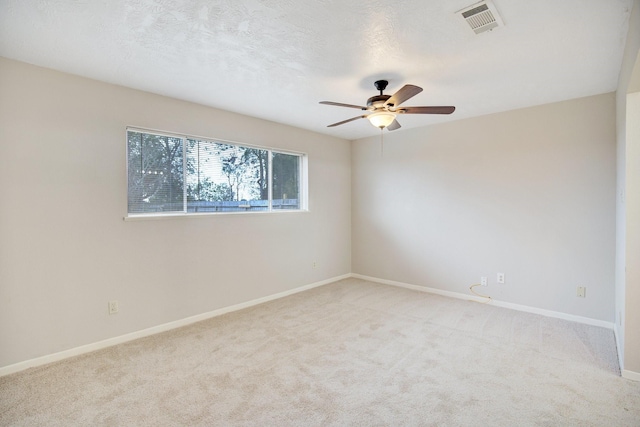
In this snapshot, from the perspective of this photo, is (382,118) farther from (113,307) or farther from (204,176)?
(113,307)

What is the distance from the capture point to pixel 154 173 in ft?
10.6

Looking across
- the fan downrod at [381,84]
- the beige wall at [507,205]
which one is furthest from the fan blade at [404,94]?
the beige wall at [507,205]

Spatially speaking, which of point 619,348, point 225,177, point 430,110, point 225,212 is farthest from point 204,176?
point 619,348

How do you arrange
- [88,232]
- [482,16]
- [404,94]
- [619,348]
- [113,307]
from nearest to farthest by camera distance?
1. [482,16]
2. [404,94]
3. [619,348]
4. [88,232]
5. [113,307]

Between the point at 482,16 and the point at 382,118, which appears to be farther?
the point at 382,118

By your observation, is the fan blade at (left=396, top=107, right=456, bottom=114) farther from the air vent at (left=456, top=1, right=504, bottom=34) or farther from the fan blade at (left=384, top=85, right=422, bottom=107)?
the air vent at (left=456, top=1, right=504, bottom=34)

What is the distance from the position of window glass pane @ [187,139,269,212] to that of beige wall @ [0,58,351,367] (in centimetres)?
15

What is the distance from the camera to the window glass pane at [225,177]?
355 centimetres

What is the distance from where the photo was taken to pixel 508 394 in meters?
2.12

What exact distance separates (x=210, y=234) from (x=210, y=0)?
2459 millimetres

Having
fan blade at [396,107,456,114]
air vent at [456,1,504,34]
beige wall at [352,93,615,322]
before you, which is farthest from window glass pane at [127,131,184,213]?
beige wall at [352,93,615,322]

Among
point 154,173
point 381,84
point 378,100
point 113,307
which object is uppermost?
point 381,84

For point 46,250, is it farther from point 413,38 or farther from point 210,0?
point 413,38

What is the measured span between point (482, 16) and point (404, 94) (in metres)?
0.67
